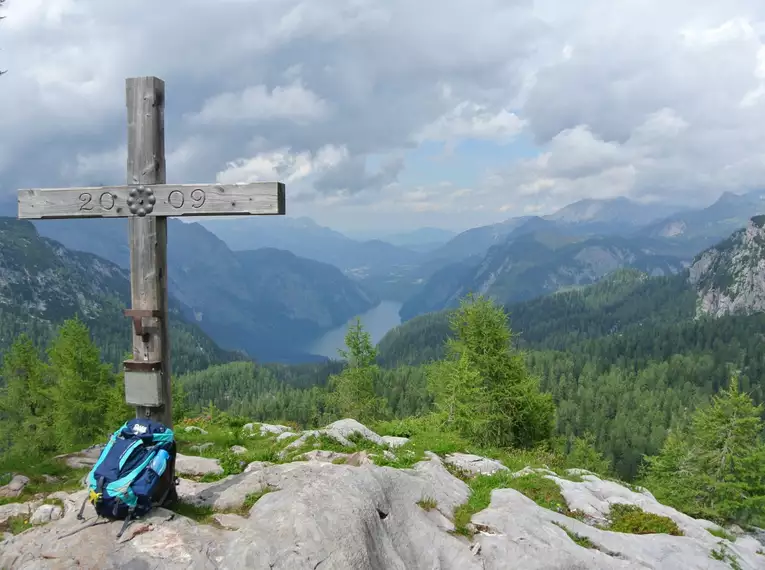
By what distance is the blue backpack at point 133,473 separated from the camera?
7297mm

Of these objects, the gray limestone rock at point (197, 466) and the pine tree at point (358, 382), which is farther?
the pine tree at point (358, 382)

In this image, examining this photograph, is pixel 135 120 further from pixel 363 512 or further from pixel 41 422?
pixel 41 422

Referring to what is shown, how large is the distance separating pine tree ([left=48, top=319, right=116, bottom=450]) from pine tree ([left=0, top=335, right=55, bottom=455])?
267 centimetres

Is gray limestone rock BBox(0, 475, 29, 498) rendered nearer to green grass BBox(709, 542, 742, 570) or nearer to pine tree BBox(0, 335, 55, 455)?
green grass BBox(709, 542, 742, 570)

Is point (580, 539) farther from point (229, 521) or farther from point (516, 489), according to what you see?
point (229, 521)

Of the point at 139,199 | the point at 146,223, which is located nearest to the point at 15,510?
the point at 146,223

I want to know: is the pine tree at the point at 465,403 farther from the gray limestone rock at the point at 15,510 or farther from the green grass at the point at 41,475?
the gray limestone rock at the point at 15,510

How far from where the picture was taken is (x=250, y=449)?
15.3 metres

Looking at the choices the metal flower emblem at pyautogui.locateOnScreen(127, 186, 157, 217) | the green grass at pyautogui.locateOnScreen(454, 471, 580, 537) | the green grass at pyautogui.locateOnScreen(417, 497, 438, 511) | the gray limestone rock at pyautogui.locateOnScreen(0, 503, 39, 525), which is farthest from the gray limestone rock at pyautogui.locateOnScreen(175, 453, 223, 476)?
the metal flower emblem at pyautogui.locateOnScreen(127, 186, 157, 217)

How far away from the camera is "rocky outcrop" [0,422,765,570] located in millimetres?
6889

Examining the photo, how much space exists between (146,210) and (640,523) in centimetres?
1310

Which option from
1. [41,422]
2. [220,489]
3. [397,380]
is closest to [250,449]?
[220,489]

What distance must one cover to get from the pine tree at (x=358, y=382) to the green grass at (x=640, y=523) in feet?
97.0

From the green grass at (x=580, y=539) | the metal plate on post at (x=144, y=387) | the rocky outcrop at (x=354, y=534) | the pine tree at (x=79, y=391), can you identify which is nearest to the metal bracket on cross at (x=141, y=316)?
the metal plate on post at (x=144, y=387)
